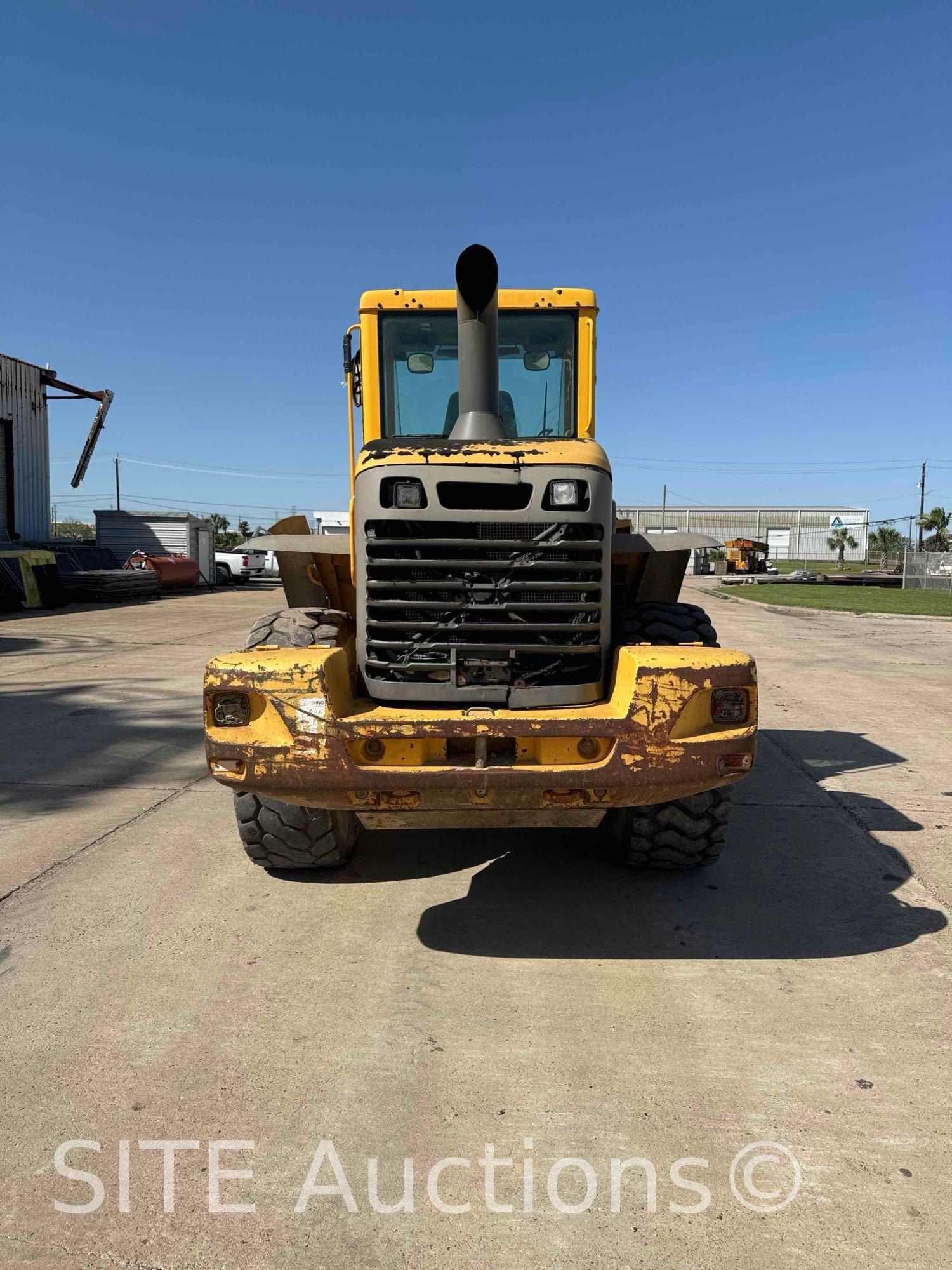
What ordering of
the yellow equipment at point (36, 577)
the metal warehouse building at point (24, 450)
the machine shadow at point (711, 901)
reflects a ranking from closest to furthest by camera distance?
the machine shadow at point (711, 901) < the yellow equipment at point (36, 577) < the metal warehouse building at point (24, 450)

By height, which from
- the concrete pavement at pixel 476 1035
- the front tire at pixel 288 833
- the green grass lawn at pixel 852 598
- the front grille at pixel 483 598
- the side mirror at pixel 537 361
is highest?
the side mirror at pixel 537 361

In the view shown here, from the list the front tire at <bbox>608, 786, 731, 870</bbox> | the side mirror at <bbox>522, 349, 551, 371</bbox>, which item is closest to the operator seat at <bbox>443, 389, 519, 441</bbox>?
the side mirror at <bbox>522, 349, 551, 371</bbox>

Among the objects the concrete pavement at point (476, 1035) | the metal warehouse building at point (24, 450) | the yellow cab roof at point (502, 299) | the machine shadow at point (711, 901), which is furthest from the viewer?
the metal warehouse building at point (24, 450)

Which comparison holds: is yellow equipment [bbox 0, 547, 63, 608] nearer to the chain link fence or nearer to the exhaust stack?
the exhaust stack

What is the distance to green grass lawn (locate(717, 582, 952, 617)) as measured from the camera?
21688mm

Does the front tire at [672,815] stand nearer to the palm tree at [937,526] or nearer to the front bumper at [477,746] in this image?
the front bumper at [477,746]

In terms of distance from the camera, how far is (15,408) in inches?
1054

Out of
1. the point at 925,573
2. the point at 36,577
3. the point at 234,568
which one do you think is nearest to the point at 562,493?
the point at 36,577

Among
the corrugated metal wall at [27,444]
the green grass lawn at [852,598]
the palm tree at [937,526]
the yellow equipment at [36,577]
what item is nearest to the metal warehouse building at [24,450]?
the corrugated metal wall at [27,444]

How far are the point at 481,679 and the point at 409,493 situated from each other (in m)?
0.75

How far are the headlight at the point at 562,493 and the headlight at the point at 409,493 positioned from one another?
490 millimetres

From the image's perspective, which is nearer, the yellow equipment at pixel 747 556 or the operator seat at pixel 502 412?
the operator seat at pixel 502 412

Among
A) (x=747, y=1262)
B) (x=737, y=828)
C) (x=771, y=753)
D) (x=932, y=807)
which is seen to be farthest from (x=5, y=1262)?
(x=771, y=753)

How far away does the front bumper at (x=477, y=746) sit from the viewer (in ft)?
10.9
